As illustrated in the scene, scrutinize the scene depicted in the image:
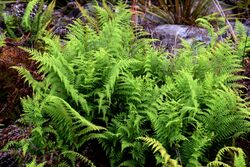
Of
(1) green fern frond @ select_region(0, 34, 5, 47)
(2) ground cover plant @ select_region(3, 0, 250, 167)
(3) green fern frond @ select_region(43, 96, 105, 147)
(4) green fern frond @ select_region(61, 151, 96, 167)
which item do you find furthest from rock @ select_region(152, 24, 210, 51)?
(4) green fern frond @ select_region(61, 151, 96, 167)

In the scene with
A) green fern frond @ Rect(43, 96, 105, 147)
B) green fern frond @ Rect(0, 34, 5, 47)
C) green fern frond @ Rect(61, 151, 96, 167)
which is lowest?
green fern frond @ Rect(61, 151, 96, 167)

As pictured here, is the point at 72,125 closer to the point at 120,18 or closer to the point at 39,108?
the point at 39,108

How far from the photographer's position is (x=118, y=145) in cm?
337

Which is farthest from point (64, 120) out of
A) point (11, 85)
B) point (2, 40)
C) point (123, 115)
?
point (2, 40)

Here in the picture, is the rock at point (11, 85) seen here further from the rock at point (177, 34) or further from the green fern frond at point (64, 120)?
the rock at point (177, 34)

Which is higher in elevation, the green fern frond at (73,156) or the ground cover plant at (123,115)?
the ground cover plant at (123,115)

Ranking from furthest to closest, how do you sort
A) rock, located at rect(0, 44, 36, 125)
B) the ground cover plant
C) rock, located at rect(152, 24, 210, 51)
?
1. rock, located at rect(152, 24, 210, 51)
2. rock, located at rect(0, 44, 36, 125)
3. the ground cover plant

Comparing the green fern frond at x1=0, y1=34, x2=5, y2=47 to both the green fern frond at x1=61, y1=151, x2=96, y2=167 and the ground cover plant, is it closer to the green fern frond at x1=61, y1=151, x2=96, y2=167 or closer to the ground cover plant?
the ground cover plant

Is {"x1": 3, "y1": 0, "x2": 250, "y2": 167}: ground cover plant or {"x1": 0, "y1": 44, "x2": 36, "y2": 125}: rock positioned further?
{"x1": 0, "y1": 44, "x2": 36, "y2": 125}: rock

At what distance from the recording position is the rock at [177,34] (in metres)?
5.22

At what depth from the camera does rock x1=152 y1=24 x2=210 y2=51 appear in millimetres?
5223

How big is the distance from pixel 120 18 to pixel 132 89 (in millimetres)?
884

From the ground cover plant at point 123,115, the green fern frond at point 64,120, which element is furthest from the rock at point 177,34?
the green fern frond at point 64,120

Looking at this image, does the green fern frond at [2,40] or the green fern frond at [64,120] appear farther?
the green fern frond at [2,40]
